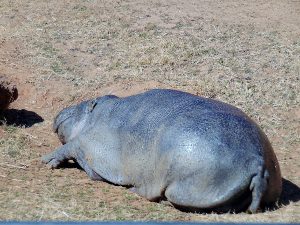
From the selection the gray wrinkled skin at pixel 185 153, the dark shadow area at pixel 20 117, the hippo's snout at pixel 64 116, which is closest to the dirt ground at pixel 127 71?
the dark shadow area at pixel 20 117

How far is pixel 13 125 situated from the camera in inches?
331

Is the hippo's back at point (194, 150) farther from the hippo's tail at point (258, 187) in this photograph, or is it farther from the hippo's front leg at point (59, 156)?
the hippo's front leg at point (59, 156)

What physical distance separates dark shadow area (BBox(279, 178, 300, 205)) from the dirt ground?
19 millimetres

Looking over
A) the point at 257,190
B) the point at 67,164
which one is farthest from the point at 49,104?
the point at 257,190

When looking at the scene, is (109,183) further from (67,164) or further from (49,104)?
(49,104)

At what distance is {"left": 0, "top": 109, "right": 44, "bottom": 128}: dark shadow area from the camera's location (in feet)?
28.1

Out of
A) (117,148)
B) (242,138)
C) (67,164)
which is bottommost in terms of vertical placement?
(67,164)

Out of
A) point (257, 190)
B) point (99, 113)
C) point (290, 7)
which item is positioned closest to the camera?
point (257, 190)

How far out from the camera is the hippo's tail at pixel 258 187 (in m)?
5.53

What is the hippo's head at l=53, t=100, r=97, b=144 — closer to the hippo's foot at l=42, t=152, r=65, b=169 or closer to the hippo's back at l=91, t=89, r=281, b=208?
the hippo's foot at l=42, t=152, r=65, b=169

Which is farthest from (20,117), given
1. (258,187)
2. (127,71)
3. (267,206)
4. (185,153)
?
(258,187)

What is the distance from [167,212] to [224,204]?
50 cm

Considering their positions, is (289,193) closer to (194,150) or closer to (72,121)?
(194,150)

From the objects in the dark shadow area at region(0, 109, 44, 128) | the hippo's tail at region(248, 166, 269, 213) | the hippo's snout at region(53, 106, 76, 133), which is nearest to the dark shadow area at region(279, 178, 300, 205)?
the hippo's tail at region(248, 166, 269, 213)
